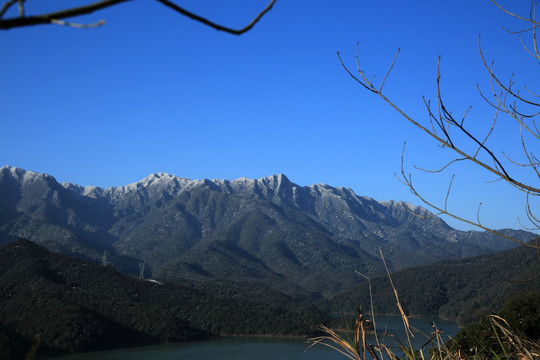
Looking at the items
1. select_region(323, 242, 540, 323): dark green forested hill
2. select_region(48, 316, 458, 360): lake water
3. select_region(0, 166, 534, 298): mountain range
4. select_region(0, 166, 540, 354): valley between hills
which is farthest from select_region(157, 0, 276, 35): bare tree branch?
select_region(0, 166, 534, 298): mountain range

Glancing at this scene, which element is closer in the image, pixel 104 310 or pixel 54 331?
pixel 54 331

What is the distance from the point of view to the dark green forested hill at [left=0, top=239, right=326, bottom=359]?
53250 millimetres

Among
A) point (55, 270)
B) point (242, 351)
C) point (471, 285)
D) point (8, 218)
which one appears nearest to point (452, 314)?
point (471, 285)

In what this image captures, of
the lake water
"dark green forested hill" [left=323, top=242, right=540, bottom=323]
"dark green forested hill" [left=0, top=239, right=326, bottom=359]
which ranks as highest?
"dark green forested hill" [left=323, top=242, right=540, bottom=323]

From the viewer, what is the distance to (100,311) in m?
63.2

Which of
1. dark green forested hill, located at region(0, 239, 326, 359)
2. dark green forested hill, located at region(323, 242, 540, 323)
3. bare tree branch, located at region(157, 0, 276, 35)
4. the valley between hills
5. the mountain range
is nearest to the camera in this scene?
bare tree branch, located at region(157, 0, 276, 35)

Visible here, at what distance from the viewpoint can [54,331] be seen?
52688 mm

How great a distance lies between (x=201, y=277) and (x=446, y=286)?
163 feet

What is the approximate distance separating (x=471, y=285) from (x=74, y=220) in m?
143

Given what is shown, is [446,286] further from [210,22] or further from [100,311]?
[210,22]

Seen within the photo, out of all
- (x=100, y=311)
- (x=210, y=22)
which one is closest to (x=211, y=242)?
(x=100, y=311)

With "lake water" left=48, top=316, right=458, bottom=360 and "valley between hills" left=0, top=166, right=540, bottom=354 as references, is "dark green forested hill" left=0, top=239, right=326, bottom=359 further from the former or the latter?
"lake water" left=48, top=316, right=458, bottom=360

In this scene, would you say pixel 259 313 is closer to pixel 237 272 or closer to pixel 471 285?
pixel 471 285

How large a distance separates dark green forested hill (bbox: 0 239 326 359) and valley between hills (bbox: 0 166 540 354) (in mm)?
147
